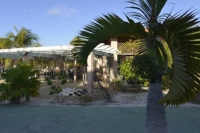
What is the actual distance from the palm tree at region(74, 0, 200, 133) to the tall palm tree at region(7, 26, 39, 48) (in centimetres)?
2171

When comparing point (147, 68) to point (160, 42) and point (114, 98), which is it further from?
point (114, 98)

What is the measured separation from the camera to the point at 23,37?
908 inches

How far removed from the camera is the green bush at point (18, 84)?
7.14 metres

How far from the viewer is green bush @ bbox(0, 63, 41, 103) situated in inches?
281

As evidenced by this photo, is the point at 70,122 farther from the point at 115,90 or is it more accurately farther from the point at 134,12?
the point at 115,90

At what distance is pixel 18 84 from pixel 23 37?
→ 16.9m

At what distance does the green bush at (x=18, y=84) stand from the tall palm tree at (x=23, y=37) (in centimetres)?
1648

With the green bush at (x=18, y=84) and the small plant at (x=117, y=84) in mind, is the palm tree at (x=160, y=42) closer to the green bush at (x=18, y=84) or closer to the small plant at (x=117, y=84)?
the green bush at (x=18, y=84)

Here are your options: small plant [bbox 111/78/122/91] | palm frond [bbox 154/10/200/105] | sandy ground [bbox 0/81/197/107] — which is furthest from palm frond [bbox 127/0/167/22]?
small plant [bbox 111/78/122/91]

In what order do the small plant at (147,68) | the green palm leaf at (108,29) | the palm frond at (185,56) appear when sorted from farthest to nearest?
the green palm leaf at (108,29), the small plant at (147,68), the palm frond at (185,56)

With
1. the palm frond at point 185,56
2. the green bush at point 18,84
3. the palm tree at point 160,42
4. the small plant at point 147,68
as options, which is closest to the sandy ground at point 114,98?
the green bush at point 18,84

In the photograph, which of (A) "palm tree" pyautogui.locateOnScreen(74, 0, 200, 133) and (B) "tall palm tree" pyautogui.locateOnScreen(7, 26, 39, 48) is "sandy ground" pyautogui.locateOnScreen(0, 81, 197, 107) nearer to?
(A) "palm tree" pyautogui.locateOnScreen(74, 0, 200, 133)

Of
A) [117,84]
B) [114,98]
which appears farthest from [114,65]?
[114,98]

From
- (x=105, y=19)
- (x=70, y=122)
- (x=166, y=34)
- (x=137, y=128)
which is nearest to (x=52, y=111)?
(x=70, y=122)
